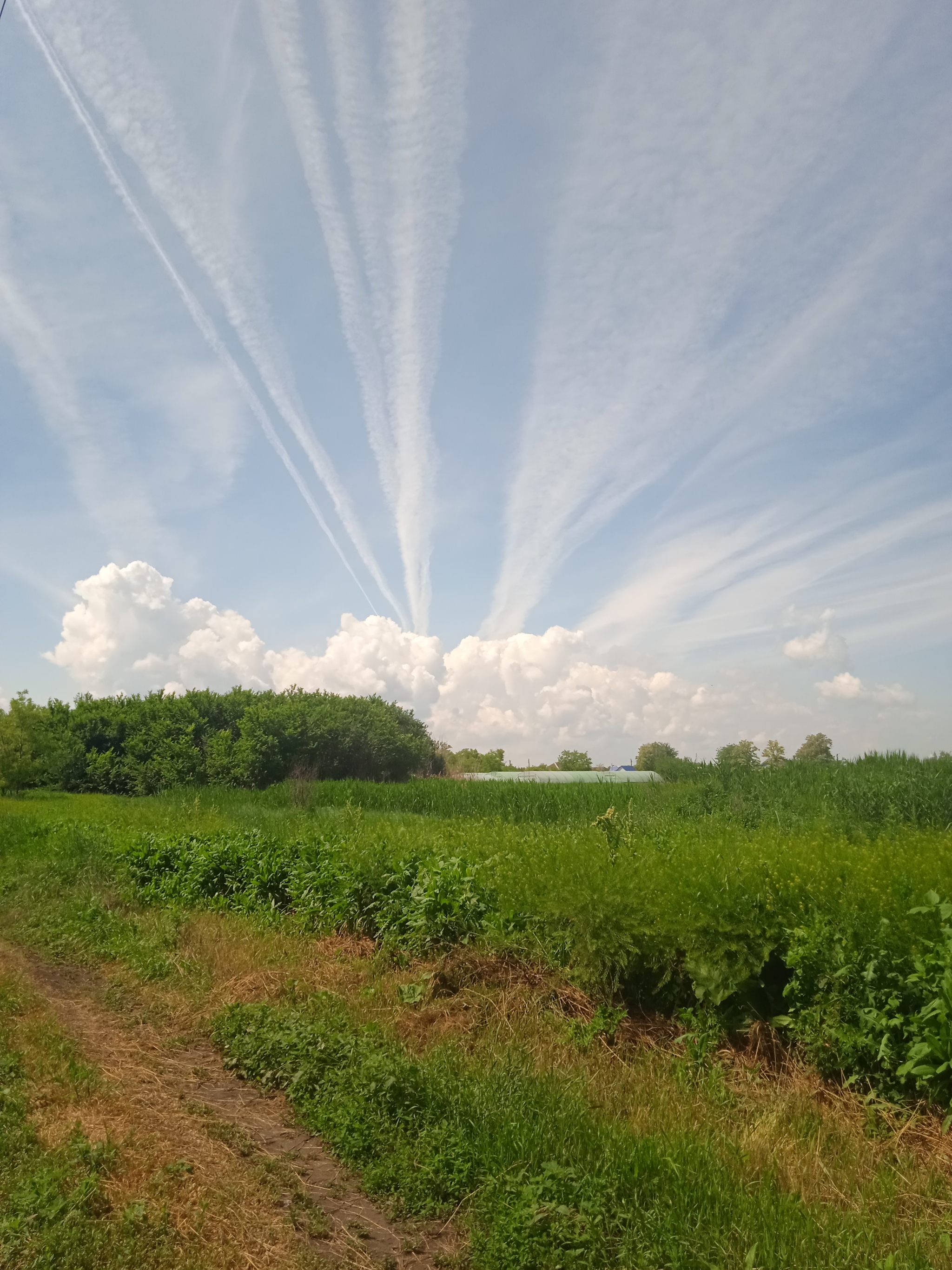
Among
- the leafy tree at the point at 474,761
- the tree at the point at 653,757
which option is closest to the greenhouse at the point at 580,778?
the tree at the point at 653,757

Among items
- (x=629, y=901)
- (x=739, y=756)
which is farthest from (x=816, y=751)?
(x=629, y=901)

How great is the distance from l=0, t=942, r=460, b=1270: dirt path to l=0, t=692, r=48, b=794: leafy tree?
2736 centimetres

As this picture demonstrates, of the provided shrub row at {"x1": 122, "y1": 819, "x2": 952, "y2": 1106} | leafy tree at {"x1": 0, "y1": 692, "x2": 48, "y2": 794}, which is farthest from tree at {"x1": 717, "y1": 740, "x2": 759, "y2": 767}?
leafy tree at {"x1": 0, "y1": 692, "x2": 48, "y2": 794}

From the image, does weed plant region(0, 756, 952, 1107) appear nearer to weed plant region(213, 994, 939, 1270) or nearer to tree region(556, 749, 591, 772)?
weed plant region(213, 994, 939, 1270)

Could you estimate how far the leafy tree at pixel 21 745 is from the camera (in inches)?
1247

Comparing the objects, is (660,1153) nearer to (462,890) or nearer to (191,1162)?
(191,1162)

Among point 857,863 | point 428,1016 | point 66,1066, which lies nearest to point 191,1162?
point 66,1066

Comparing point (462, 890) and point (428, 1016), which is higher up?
point (462, 890)

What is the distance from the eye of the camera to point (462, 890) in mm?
8000

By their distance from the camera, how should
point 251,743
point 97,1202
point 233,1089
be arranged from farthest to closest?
1. point 251,743
2. point 233,1089
3. point 97,1202

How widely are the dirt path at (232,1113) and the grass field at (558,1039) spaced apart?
0.06 m

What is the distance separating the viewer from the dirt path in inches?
150

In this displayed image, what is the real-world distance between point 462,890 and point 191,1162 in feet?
12.7

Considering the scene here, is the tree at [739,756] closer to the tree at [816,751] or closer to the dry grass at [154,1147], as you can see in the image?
the tree at [816,751]
